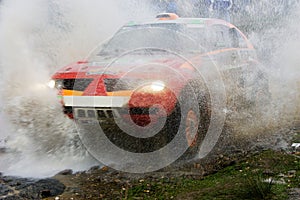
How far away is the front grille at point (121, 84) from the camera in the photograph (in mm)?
4301

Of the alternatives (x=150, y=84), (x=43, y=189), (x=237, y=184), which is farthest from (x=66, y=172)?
(x=237, y=184)

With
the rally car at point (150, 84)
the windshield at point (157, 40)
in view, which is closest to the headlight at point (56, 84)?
the rally car at point (150, 84)

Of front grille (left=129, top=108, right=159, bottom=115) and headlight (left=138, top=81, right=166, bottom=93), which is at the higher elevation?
headlight (left=138, top=81, right=166, bottom=93)

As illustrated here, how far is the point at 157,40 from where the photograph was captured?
17.7 ft

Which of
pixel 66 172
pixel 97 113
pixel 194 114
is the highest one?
pixel 97 113

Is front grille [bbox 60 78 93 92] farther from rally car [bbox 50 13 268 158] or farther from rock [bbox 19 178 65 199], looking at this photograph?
rock [bbox 19 178 65 199]

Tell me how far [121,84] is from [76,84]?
2.02 feet

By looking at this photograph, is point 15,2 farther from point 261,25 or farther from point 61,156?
point 261,25

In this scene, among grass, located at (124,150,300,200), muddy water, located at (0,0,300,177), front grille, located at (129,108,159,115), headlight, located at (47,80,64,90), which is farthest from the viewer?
muddy water, located at (0,0,300,177)

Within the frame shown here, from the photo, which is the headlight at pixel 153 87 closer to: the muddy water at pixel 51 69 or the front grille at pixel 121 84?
the front grille at pixel 121 84

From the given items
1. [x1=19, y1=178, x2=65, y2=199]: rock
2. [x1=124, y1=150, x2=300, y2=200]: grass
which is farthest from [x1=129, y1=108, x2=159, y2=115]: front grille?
[x1=19, y1=178, x2=65, y2=199]: rock

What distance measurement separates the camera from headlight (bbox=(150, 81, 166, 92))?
425 cm

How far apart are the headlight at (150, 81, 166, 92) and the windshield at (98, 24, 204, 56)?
103 centimetres

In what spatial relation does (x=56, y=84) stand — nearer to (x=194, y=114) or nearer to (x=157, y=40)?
(x=157, y=40)
